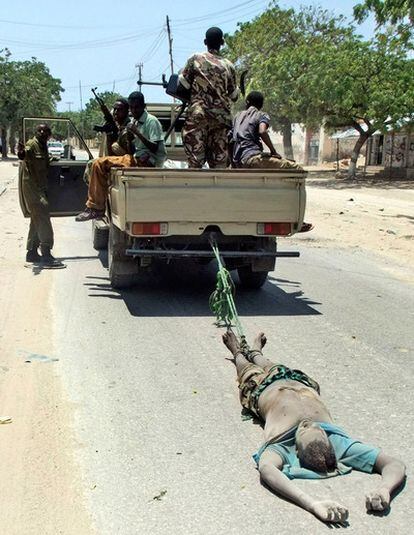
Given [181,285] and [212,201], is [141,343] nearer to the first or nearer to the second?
[212,201]

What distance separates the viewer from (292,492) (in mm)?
3285

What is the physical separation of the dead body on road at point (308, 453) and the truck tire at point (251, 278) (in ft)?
12.8

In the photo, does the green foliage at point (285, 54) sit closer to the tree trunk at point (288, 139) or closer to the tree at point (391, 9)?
the tree trunk at point (288, 139)

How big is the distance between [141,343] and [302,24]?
47.6m

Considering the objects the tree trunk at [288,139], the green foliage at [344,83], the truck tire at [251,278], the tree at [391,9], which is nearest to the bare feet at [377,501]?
the truck tire at [251,278]

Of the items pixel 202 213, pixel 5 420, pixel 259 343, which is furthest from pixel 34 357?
pixel 202 213

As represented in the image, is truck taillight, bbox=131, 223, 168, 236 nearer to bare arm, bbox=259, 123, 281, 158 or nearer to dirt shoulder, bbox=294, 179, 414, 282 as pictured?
bare arm, bbox=259, 123, 281, 158

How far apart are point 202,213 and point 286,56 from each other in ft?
104

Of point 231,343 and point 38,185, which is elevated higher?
point 38,185

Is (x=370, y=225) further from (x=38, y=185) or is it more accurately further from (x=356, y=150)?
(x=356, y=150)

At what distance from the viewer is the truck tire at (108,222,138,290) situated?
762 centimetres

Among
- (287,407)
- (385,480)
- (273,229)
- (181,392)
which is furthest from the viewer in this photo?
(273,229)

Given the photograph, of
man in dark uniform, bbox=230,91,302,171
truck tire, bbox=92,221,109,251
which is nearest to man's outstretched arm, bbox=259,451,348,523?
man in dark uniform, bbox=230,91,302,171

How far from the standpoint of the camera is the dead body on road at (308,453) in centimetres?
324
